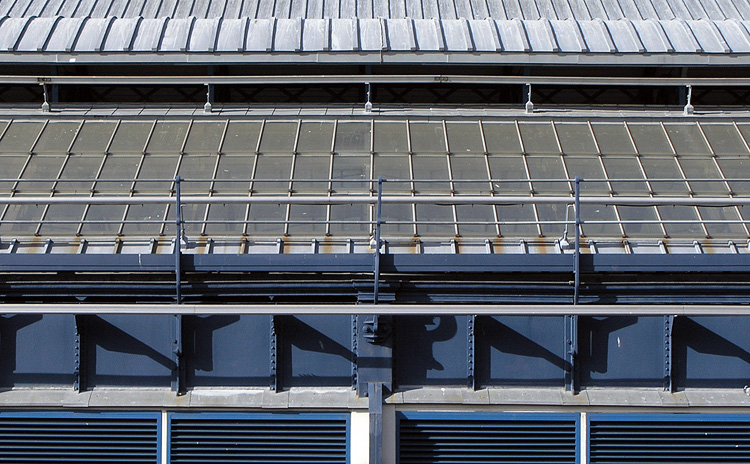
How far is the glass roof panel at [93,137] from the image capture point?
45.8 feet

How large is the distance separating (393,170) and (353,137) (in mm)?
1485

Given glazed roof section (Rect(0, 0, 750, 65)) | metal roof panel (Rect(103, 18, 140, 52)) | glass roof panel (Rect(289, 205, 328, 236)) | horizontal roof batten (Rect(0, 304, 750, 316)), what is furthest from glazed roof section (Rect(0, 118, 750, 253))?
metal roof panel (Rect(103, 18, 140, 52))

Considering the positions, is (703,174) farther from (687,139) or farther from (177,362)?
(177,362)

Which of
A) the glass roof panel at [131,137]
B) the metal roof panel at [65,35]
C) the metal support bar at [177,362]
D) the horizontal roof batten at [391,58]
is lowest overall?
the metal support bar at [177,362]

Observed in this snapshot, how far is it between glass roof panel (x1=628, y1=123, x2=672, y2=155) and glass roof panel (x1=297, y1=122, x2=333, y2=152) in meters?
6.09

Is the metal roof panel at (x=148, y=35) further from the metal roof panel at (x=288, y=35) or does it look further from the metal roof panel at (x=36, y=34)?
the metal roof panel at (x=288, y=35)

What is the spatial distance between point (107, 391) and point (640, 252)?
28.0 ft

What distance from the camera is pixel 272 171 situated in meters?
13.3

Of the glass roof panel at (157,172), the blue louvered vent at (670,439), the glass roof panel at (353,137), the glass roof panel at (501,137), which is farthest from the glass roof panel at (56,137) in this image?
the blue louvered vent at (670,439)

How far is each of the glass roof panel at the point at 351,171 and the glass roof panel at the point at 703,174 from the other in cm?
592

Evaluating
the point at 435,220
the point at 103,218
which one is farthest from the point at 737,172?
the point at 103,218

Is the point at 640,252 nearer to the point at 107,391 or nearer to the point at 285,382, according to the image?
the point at 285,382

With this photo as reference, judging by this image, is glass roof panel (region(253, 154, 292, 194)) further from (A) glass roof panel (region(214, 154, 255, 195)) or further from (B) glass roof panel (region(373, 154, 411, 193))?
(B) glass roof panel (region(373, 154, 411, 193))

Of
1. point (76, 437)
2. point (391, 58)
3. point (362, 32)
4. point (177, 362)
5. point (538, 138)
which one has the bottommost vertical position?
point (76, 437)
